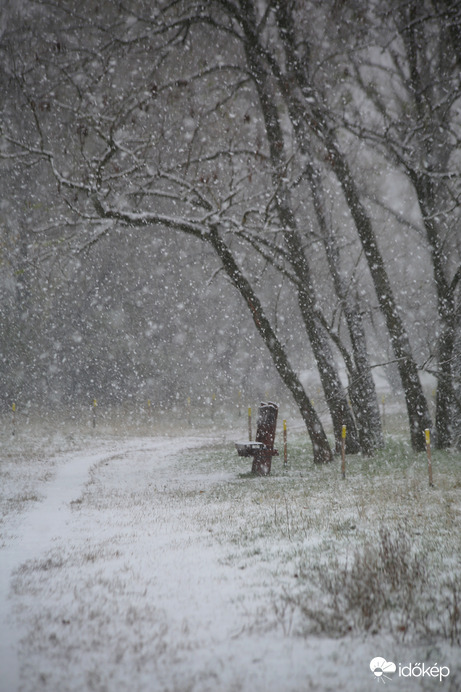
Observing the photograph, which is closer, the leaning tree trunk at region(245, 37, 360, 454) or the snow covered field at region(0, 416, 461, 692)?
the snow covered field at region(0, 416, 461, 692)

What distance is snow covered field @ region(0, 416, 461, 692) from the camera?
314cm

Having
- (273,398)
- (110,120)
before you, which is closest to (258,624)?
(110,120)

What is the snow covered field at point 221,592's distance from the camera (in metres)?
3.14

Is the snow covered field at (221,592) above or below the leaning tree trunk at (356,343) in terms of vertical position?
below

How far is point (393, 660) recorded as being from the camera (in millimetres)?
3188

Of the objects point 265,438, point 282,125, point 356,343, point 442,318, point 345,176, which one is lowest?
point 265,438

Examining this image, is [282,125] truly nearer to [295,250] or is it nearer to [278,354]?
[295,250]

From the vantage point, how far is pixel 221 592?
14.3 feet

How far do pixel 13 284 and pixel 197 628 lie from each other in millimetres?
31199

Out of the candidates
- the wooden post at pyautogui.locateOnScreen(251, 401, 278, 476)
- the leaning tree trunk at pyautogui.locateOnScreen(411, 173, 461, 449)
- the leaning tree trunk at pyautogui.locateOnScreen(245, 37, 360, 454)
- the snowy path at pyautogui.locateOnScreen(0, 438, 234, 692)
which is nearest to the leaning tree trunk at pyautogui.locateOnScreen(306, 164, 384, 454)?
the leaning tree trunk at pyautogui.locateOnScreen(245, 37, 360, 454)

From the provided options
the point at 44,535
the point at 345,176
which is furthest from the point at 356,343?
the point at 44,535

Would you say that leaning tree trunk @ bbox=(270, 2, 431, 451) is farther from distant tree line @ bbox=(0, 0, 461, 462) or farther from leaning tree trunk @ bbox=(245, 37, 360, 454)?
leaning tree trunk @ bbox=(245, 37, 360, 454)

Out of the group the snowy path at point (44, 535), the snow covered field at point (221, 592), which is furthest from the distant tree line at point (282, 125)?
the snow covered field at point (221, 592)

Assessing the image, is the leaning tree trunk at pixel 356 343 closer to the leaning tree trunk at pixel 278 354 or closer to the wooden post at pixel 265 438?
the leaning tree trunk at pixel 278 354
